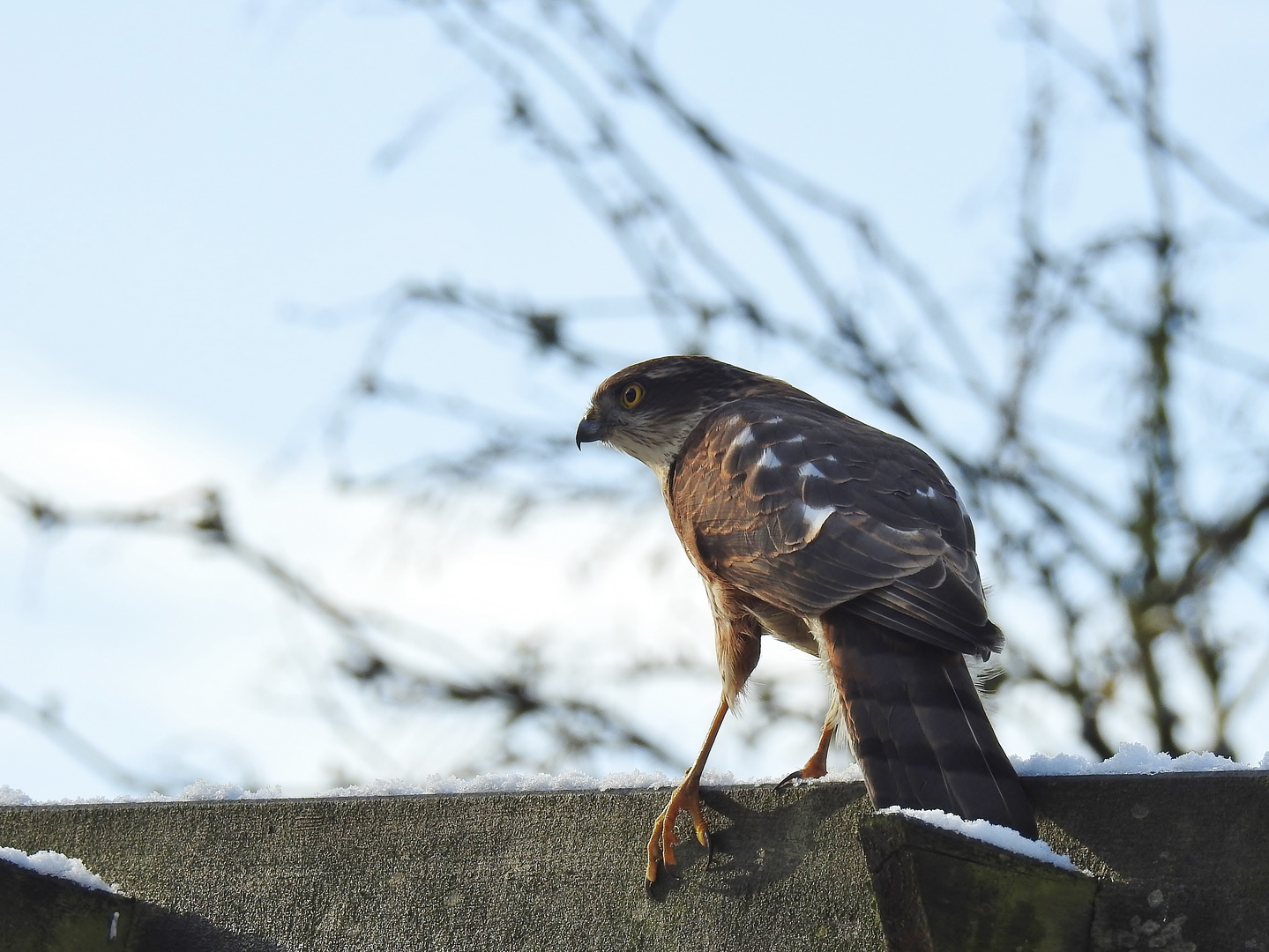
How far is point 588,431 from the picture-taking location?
4.05 m

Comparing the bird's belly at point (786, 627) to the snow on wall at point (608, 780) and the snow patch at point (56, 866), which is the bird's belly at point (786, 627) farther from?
the snow patch at point (56, 866)

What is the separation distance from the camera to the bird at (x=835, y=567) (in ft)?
6.64

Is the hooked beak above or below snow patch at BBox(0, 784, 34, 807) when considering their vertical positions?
above

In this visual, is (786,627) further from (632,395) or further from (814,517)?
(632,395)

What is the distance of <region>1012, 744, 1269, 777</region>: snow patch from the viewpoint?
181 centimetres

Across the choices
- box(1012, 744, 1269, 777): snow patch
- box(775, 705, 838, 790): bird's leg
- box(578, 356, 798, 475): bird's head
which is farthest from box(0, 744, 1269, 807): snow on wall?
box(578, 356, 798, 475): bird's head

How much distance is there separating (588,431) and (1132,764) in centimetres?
239

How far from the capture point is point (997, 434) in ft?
20.4

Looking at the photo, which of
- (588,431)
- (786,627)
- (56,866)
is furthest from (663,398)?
(56,866)

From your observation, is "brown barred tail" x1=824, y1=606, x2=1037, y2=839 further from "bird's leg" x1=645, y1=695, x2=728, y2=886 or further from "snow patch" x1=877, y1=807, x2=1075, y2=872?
Result: "bird's leg" x1=645, y1=695, x2=728, y2=886

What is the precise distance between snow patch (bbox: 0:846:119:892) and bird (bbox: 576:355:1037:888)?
938mm

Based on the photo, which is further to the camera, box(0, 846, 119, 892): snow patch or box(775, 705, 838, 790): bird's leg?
box(775, 705, 838, 790): bird's leg

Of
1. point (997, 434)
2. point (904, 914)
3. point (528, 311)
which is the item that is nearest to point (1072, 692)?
point (997, 434)

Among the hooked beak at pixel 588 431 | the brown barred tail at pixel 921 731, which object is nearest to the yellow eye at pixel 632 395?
the hooked beak at pixel 588 431
